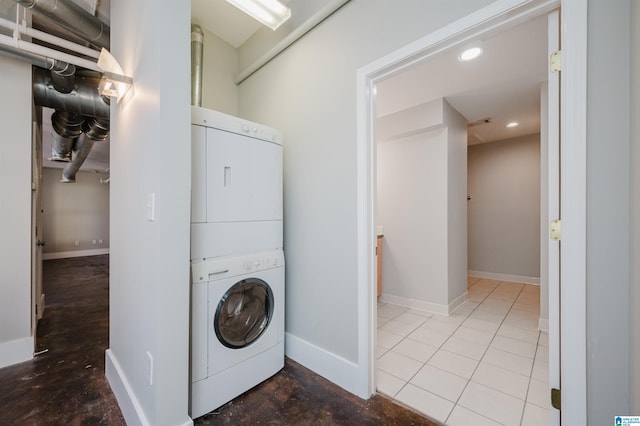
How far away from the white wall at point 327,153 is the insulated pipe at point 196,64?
24.5 inches

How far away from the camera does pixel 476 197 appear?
486 centimetres

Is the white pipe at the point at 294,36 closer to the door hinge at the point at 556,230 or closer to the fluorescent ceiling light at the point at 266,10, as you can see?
the fluorescent ceiling light at the point at 266,10

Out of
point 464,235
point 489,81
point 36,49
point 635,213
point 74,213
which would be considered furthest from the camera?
point 74,213

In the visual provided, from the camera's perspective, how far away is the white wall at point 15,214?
6.43 feet

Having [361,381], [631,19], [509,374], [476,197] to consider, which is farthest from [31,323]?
[476,197]

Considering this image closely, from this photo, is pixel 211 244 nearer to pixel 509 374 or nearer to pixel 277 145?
pixel 277 145

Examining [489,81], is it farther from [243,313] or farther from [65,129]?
[65,129]

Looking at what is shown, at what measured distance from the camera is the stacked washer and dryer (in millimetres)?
1421

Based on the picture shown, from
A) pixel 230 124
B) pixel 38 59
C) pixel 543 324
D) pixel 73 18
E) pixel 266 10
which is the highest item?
pixel 266 10

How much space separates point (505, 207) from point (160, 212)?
5.39 m

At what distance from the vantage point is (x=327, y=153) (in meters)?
1.80

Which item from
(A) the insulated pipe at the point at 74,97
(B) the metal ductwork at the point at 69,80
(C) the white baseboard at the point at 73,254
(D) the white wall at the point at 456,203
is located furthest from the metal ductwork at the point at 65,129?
(C) the white baseboard at the point at 73,254

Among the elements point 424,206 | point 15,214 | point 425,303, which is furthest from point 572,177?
point 15,214

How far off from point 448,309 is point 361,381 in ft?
6.19
